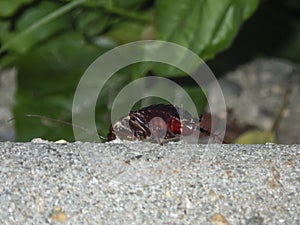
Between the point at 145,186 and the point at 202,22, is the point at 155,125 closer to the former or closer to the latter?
the point at 202,22

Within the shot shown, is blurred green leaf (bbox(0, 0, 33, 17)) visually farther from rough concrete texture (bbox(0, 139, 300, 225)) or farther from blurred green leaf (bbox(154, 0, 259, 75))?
rough concrete texture (bbox(0, 139, 300, 225))

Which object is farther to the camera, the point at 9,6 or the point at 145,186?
the point at 9,6

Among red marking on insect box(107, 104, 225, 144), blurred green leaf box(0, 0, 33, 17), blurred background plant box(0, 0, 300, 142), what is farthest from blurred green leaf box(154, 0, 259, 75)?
blurred green leaf box(0, 0, 33, 17)

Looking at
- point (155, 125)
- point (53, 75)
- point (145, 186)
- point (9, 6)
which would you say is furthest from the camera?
point (53, 75)

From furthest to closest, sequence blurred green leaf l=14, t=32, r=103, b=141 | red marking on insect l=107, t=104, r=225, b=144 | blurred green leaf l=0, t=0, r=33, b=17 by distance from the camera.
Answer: blurred green leaf l=14, t=32, r=103, b=141 < blurred green leaf l=0, t=0, r=33, b=17 < red marking on insect l=107, t=104, r=225, b=144

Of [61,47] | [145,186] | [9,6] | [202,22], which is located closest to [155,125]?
[202,22]

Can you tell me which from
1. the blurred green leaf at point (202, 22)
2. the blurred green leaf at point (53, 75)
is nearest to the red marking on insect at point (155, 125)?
the blurred green leaf at point (202, 22)

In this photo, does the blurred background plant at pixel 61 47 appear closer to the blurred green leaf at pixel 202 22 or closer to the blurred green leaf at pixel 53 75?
the blurred green leaf at pixel 53 75
